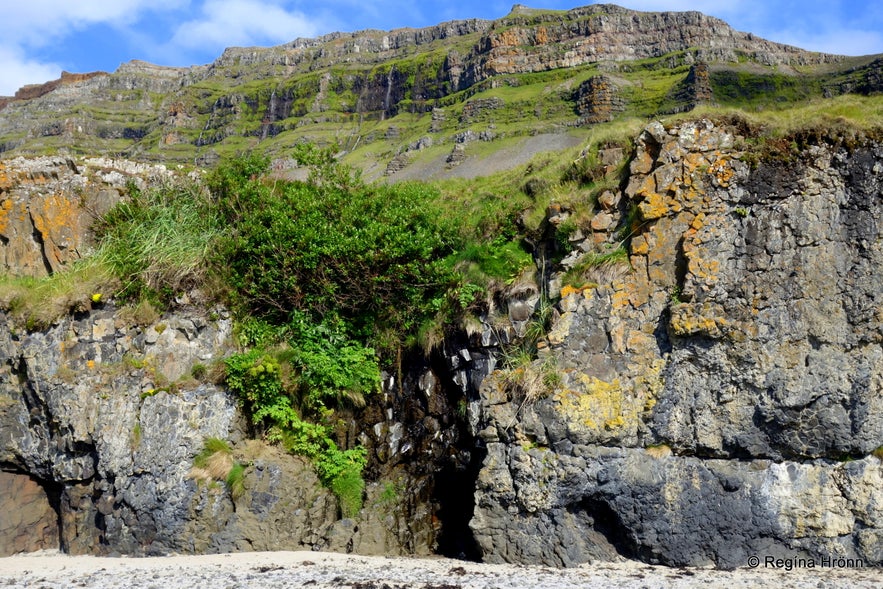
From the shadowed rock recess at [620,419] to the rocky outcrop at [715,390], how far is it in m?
0.03

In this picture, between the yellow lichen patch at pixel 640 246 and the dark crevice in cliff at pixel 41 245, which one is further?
the dark crevice in cliff at pixel 41 245

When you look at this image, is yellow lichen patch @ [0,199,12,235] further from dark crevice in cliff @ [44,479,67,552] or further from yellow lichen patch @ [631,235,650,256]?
yellow lichen patch @ [631,235,650,256]

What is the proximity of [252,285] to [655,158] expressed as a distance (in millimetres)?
7642

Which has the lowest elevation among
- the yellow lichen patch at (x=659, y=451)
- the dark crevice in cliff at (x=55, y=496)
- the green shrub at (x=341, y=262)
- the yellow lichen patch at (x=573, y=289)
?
the dark crevice in cliff at (x=55, y=496)

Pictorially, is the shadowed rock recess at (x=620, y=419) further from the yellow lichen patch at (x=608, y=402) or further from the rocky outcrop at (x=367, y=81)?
the rocky outcrop at (x=367, y=81)

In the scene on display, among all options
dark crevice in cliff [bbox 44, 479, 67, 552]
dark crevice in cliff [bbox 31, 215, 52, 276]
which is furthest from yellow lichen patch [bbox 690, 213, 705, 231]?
dark crevice in cliff [bbox 31, 215, 52, 276]

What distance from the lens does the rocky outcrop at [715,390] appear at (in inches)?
392

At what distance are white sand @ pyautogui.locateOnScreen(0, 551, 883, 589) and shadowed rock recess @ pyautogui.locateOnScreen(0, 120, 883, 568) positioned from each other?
1.68ft

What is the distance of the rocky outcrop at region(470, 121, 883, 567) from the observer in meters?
9.95

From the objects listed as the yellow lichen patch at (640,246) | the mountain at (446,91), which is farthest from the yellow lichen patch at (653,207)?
→ the mountain at (446,91)

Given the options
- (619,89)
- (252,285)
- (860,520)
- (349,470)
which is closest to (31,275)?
(252,285)

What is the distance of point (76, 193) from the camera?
47.8 ft

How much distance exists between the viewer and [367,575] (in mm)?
9422

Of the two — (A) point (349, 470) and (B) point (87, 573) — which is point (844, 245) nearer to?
(A) point (349, 470)
